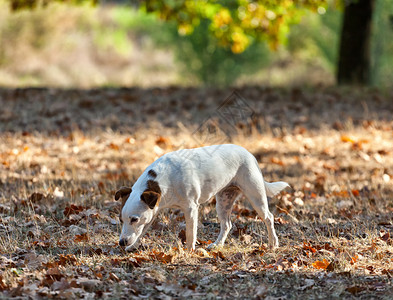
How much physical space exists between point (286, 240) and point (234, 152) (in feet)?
3.49

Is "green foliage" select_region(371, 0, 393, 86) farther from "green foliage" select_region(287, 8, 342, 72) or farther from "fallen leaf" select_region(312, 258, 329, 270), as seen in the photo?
"fallen leaf" select_region(312, 258, 329, 270)

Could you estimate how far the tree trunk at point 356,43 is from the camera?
13.5 metres

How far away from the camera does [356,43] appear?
13562 mm

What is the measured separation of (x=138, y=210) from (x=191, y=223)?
530 millimetres

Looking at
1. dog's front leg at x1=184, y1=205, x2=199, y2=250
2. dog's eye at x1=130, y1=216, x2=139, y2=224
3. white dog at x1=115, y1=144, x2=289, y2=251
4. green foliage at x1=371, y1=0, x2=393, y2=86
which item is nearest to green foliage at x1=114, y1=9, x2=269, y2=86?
green foliage at x1=371, y1=0, x2=393, y2=86

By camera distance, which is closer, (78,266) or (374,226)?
(78,266)

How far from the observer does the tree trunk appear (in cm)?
1347

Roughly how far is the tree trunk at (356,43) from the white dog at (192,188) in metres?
9.75

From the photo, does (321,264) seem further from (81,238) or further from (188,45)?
(188,45)

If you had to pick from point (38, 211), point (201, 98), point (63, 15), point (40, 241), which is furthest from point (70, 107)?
point (63, 15)

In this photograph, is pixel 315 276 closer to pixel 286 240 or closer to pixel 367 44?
Result: pixel 286 240

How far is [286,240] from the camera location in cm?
499

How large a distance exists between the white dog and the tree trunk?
9.75m

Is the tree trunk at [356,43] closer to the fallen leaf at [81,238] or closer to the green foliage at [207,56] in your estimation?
the green foliage at [207,56]
